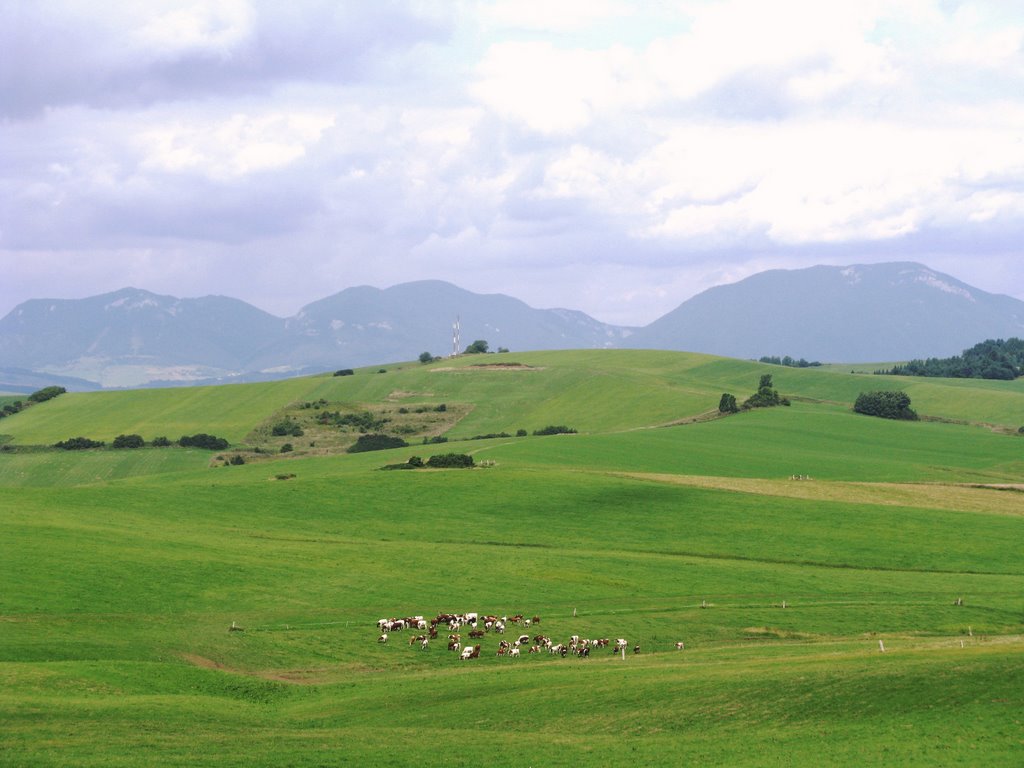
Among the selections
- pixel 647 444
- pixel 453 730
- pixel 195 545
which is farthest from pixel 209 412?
pixel 453 730

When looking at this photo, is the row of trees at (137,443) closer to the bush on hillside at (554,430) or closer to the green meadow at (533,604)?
the green meadow at (533,604)

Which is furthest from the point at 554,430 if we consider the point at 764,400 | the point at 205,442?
the point at 205,442

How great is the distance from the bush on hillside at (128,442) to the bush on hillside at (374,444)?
3287 centimetres

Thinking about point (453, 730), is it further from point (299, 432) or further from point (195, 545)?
point (299, 432)

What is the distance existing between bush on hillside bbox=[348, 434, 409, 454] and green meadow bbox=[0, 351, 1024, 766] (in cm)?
870

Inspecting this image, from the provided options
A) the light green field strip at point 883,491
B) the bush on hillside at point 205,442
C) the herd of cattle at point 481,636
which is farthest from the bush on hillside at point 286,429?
the herd of cattle at point 481,636

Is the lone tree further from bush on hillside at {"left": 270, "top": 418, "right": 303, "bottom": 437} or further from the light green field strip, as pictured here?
bush on hillside at {"left": 270, "top": 418, "right": 303, "bottom": 437}

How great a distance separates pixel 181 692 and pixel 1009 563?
64042mm

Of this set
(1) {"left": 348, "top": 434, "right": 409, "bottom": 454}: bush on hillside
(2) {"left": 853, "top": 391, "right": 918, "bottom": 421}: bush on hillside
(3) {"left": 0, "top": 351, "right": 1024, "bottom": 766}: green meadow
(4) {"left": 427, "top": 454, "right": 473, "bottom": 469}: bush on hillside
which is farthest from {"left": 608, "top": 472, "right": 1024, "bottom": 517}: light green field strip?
(2) {"left": 853, "top": 391, "right": 918, "bottom": 421}: bush on hillside

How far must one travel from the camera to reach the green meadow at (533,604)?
39.1 m

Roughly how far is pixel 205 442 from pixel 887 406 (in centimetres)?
11084

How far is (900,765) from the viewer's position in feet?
112

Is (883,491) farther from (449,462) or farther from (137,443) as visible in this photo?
(137,443)

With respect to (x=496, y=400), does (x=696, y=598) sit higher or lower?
lower
